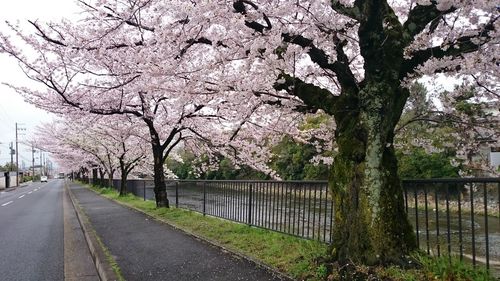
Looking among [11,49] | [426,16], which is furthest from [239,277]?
[11,49]

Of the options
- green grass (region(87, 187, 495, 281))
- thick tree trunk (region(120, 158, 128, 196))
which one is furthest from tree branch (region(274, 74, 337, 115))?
thick tree trunk (region(120, 158, 128, 196))

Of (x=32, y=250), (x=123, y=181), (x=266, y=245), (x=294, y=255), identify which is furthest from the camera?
(x=123, y=181)

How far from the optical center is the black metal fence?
4.35m

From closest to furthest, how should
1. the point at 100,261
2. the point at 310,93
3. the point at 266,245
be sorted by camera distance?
1. the point at 310,93
2. the point at 100,261
3. the point at 266,245

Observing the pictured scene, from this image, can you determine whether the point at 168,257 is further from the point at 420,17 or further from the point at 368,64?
the point at 420,17

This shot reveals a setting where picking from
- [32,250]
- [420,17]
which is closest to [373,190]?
[420,17]

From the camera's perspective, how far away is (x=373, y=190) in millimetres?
4500

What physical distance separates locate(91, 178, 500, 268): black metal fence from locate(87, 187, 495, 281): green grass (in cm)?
24

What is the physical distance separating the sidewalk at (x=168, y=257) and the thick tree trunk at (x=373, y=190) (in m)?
1.16

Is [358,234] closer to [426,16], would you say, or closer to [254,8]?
[426,16]

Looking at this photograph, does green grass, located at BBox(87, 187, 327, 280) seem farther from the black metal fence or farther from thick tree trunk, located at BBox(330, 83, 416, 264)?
thick tree trunk, located at BBox(330, 83, 416, 264)

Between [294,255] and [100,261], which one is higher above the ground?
[294,255]

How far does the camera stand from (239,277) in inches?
204

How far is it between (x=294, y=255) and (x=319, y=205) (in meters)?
1.06
